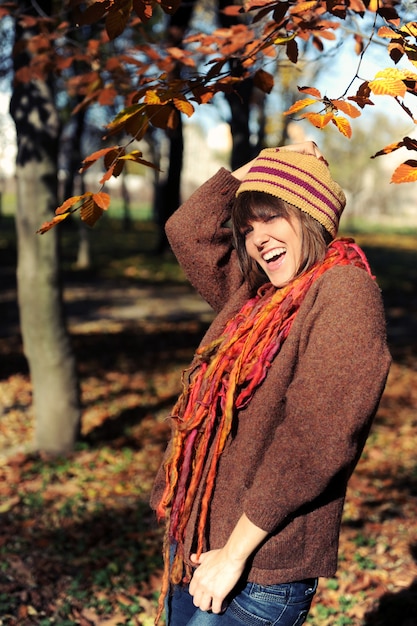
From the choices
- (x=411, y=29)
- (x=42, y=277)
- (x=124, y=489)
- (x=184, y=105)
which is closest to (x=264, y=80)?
(x=184, y=105)

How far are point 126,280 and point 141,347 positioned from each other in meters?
6.78

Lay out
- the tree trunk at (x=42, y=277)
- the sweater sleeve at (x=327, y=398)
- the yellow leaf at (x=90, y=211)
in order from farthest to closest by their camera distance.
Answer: the tree trunk at (x=42, y=277) < the yellow leaf at (x=90, y=211) < the sweater sleeve at (x=327, y=398)

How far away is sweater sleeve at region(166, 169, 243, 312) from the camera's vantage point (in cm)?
233

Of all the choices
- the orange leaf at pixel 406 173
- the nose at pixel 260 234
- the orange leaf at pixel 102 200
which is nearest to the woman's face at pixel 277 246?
the nose at pixel 260 234

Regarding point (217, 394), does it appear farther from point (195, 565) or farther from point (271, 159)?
point (271, 159)

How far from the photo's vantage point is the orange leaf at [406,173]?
1.85 metres

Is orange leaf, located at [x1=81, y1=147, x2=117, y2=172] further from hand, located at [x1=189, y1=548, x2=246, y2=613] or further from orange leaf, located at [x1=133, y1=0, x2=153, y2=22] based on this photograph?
hand, located at [x1=189, y1=548, x2=246, y2=613]

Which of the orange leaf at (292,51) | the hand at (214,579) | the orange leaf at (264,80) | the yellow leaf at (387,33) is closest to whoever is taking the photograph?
the hand at (214,579)

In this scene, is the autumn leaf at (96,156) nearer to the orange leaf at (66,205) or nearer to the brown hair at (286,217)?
the orange leaf at (66,205)

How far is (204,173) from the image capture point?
77125 mm

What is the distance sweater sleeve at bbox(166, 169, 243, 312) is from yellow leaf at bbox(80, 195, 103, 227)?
0.39 metres

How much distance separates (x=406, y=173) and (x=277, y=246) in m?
0.41

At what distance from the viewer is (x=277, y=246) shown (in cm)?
187

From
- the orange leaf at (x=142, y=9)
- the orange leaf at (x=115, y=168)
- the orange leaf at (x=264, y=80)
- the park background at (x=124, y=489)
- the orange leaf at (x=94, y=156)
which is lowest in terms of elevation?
the park background at (x=124, y=489)
